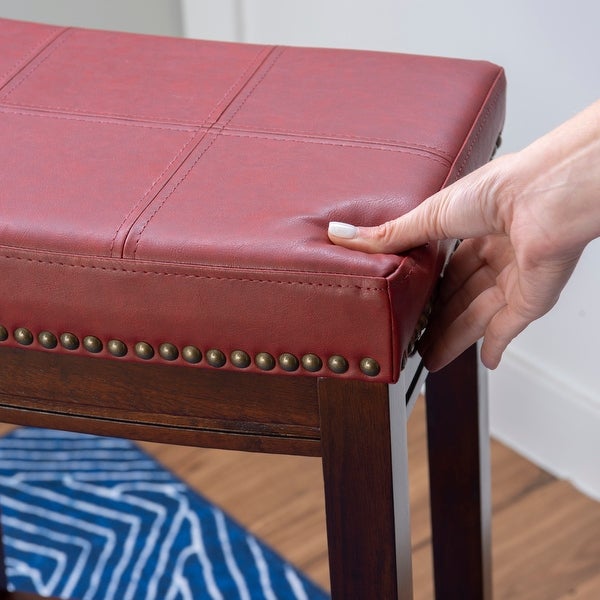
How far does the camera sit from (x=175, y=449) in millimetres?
1493

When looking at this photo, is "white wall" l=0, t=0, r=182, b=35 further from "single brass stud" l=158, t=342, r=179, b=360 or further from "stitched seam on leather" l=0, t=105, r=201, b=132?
"single brass stud" l=158, t=342, r=179, b=360

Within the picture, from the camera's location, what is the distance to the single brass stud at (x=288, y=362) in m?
0.64

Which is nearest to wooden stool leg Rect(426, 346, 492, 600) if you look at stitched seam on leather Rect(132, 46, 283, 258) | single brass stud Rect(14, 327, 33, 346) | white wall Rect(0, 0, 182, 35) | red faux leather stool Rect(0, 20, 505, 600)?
red faux leather stool Rect(0, 20, 505, 600)

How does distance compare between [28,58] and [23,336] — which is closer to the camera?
[23,336]

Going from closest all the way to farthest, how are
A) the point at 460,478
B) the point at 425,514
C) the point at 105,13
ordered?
1. the point at 460,478
2. the point at 425,514
3. the point at 105,13

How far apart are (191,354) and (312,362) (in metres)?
0.07

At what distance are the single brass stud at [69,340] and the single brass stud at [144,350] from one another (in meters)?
0.04

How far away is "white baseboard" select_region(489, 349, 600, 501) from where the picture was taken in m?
1.36

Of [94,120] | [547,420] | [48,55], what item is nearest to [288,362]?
[94,120]

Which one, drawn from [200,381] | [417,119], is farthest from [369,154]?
[200,381]

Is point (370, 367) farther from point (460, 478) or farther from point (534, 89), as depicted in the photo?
point (534, 89)

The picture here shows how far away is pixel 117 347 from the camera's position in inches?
25.9

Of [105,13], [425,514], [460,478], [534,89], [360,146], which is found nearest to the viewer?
[360,146]

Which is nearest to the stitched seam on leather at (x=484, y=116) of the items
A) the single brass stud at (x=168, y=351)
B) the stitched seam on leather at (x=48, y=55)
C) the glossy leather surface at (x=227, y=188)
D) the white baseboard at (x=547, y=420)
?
the glossy leather surface at (x=227, y=188)
